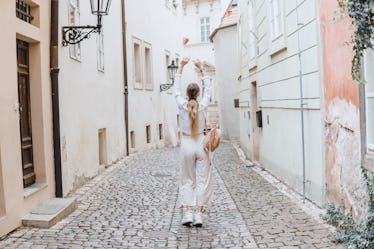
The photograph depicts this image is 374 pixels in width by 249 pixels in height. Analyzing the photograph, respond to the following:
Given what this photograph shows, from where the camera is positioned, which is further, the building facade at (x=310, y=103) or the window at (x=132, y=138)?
the window at (x=132, y=138)

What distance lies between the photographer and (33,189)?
6.76 metres

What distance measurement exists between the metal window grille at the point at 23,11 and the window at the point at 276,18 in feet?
14.6

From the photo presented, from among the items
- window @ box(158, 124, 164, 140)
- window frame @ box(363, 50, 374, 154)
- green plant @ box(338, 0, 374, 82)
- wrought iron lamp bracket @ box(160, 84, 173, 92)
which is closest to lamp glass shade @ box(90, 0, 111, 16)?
window frame @ box(363, 50, 374, 154)

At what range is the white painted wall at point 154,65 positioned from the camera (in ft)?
53.4

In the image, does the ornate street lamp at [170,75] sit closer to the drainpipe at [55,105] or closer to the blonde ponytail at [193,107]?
the drainpipe at [55,105]

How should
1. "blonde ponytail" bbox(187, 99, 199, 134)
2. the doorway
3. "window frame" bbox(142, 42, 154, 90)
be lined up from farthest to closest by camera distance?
"window frame" bbox(142, 42, 154, 90) < the doorway < "blonde ponytail" bbox(187, 99, 199, 134)

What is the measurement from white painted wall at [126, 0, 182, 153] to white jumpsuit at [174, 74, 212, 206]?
31.6 ft

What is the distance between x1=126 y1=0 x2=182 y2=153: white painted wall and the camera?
640 inches

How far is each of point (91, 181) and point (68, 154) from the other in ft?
5.19

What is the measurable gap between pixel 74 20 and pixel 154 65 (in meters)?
9.92

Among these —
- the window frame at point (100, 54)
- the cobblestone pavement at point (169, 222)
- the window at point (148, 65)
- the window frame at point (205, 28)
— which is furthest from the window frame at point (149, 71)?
the window frame at point (205, 28)

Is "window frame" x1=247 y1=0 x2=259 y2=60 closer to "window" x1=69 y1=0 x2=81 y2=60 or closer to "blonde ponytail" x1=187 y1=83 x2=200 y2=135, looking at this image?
"window" x1=69 y1=0 x2=81 y2=60

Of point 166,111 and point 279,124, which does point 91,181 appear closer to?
point 279,124

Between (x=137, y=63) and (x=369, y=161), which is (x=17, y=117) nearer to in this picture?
(x=369, y=161)
